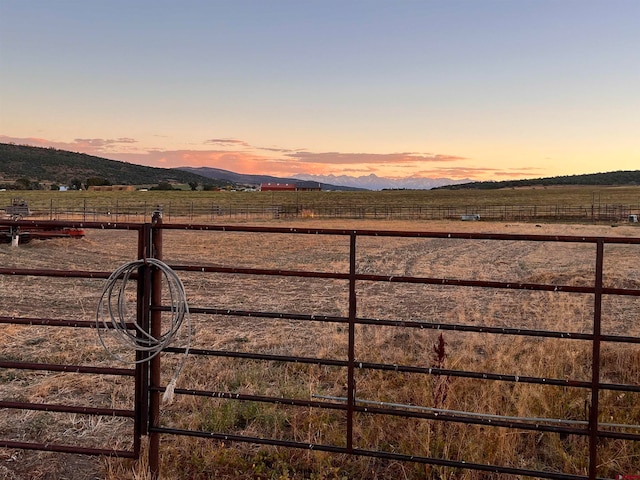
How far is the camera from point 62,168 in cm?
14250

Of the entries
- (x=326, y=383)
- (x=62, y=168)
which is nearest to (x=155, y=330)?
(x=326, y=383)

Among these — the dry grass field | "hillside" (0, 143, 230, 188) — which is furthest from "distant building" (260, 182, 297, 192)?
the dry grass field

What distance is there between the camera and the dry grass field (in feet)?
13.7

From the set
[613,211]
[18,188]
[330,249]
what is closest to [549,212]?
[613,211]

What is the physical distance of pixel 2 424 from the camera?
4965 millimetres

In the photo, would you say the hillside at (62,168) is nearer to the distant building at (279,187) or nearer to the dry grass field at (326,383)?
the distant building at (279,187)

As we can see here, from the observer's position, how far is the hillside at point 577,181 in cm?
17225

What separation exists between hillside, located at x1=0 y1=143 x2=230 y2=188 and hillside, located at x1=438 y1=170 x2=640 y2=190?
107 metres

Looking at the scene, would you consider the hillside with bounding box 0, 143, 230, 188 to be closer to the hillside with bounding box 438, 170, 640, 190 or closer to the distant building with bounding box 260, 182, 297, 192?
the distant building with bounding box 260, 182, 297, 192

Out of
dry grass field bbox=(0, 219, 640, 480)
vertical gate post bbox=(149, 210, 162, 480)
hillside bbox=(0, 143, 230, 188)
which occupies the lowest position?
dry grass field bbox=(0, 219, 640, 480)

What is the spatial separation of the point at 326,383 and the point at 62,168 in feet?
505

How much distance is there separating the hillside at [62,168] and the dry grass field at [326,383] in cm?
12346

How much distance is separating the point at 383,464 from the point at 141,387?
1.98 meters

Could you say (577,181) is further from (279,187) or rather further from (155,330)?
(155,330)
